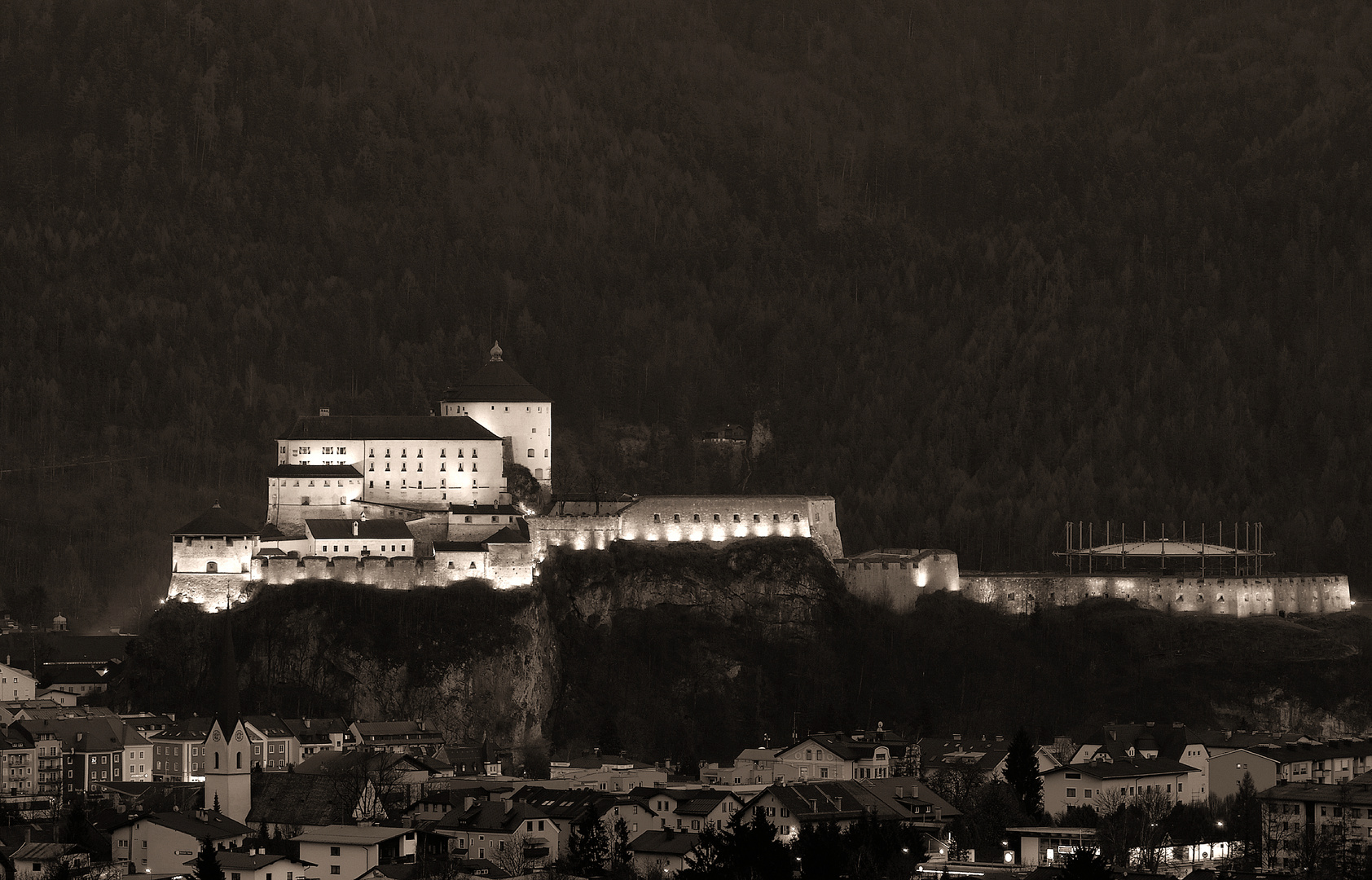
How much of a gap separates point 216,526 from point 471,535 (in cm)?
1470

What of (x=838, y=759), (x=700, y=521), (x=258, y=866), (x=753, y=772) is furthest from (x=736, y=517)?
(x=258, y=866)

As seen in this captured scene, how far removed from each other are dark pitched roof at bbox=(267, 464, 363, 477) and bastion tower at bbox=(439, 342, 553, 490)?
1057cm

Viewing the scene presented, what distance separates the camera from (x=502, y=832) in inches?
4131

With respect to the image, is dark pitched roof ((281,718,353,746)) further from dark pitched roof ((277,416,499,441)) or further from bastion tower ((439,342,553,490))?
bastion tower ((439,342,553,490))

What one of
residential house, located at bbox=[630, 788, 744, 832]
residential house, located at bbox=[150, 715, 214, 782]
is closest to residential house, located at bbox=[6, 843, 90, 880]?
residential house, located at bbox=[630, 788, 744, 832]

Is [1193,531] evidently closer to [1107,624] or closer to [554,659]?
[1107,624]

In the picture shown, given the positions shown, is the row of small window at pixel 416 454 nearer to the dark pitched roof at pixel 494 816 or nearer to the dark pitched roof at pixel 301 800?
the dark pitched roof at pixel 301 800

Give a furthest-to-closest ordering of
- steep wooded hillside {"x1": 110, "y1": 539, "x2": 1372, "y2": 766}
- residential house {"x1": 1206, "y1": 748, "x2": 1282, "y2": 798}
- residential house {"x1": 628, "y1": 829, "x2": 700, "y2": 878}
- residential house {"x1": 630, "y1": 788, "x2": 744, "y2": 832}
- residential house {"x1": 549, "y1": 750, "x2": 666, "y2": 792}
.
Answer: steep wooded hillside {"x1": 110, "y1": 539, "x2": 1372, "y2": 766}
residential house {"x1": 549, "y1": 750, "x2": 666, "y2": 792}
residential house {"x1": 1206, "y1": 748, "x2": 1282, "y2": 798}
residential house {"x1": 630, "y1": 788, "x2": 744, "y2": 832}
residential house {"x1": 628, "y1": 829, "x2": 700, "y2": 878}

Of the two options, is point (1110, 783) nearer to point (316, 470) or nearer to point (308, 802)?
point (308, 802)

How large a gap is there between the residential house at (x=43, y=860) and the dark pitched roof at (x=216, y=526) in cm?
4517

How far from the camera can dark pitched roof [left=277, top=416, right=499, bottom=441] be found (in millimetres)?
156875

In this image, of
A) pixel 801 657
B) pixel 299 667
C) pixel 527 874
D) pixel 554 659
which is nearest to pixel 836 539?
pixel 801 657

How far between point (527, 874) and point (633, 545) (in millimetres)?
51982

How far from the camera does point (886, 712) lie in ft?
487
